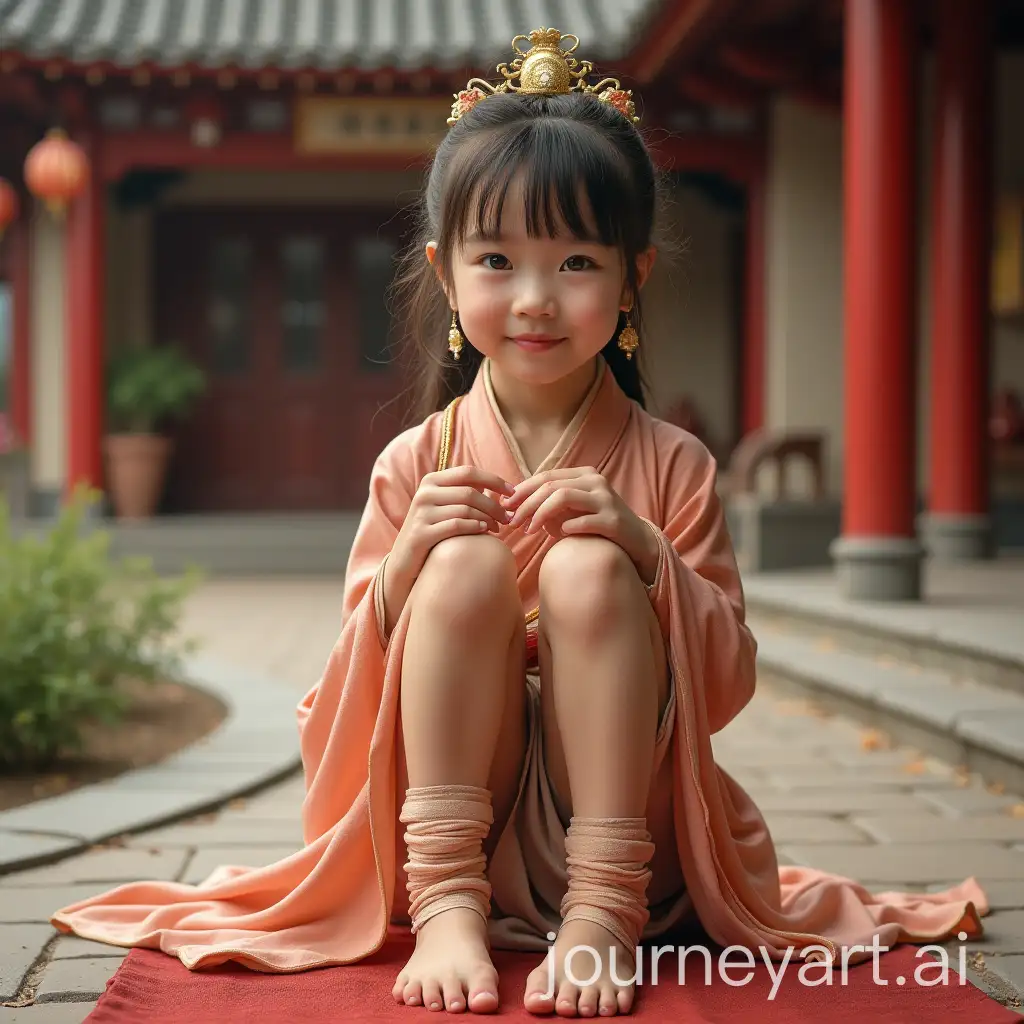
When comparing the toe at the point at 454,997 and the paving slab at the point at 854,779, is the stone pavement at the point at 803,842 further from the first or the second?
the toe at the point at 454,997

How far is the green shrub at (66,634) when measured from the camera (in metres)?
3.66

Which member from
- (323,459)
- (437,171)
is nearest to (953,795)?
(437,171)

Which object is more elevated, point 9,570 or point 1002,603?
point 9,570

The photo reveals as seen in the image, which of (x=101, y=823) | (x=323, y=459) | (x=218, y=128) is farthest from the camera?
(x=323, y=459)

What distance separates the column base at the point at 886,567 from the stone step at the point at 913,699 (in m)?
0.28

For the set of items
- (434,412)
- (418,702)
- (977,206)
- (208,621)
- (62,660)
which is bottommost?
(208,621)

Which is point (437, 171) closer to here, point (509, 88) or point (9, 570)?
point (509, 88)

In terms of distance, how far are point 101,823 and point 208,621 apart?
4.36 m

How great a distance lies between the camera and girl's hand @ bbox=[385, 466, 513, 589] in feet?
6.59

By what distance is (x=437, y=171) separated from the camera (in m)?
2.23

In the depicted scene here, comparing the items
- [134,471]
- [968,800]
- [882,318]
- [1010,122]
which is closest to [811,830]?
[968,800]

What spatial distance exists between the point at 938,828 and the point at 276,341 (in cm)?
907

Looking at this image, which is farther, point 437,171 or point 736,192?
point 736,192

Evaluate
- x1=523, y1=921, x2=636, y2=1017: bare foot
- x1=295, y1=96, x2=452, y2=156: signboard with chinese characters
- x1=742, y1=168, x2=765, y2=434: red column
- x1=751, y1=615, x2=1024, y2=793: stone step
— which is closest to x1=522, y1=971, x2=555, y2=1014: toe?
x1=523, y1=921, x2=636, y2=1017: bare foot
